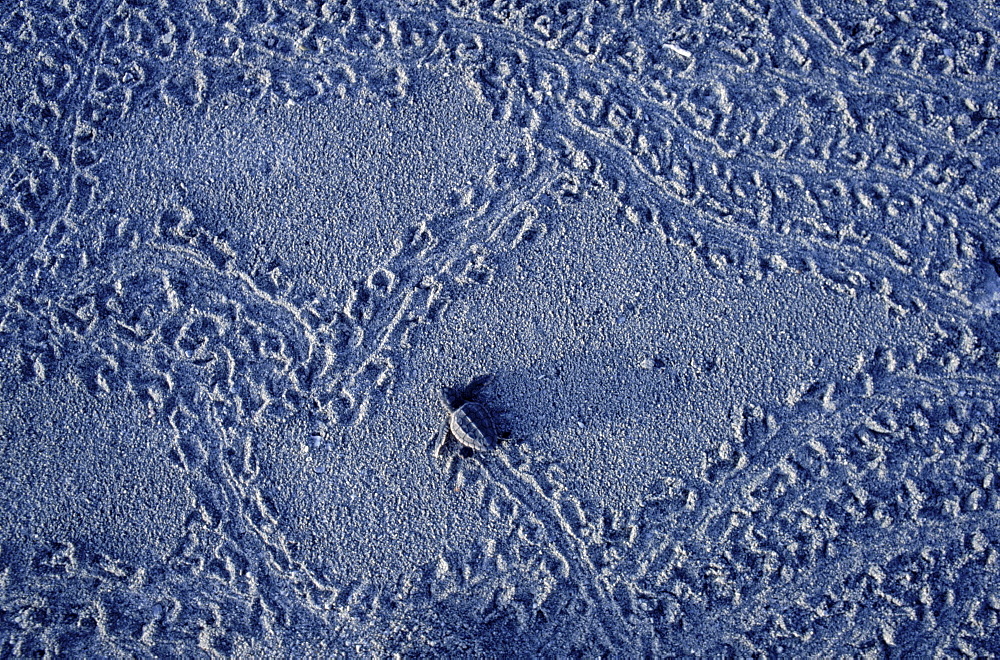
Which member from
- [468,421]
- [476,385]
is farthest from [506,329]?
[468,421]

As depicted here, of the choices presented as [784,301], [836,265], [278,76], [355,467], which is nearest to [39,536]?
[355,467]

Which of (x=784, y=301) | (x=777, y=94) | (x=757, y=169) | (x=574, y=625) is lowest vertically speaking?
(x=574, y=625)

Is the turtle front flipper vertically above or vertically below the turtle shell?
above

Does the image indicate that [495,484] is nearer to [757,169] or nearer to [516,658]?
[516,658]

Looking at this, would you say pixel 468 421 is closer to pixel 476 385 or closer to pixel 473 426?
pixel 473 426
